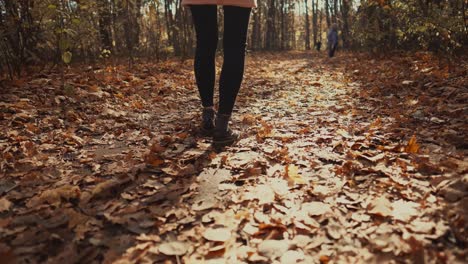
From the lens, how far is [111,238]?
5.12ft

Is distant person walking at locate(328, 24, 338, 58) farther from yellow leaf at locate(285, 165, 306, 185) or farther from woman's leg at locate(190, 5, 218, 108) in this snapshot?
yellow leaf at locate(285, 165, 306, 185)

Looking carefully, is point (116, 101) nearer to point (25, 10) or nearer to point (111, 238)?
point (25, 10)

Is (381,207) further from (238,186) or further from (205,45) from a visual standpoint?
(205,45)

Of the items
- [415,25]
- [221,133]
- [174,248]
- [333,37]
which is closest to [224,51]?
[221,133]

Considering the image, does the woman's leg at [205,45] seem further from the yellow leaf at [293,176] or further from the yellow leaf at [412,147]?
the yellow leaf at [412,147]

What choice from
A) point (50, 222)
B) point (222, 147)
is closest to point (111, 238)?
point (50, 222)

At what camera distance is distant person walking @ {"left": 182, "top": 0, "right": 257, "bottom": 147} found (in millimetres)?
2426

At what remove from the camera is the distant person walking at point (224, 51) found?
2.43 metres

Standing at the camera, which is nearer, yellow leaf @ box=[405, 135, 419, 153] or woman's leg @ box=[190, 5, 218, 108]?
yellow leaf @ box=[405, 135, 419, 153]

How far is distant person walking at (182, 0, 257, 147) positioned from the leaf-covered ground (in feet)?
0.90

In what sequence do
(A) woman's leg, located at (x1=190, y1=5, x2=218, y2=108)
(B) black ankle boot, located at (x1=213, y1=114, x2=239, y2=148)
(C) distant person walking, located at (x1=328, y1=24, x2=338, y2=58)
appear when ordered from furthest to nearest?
(C) distant person walking, located at (x1=328, y1=24, x2=338, y2=58), (B) black ankle boot, located at (x1=213, y1=114, x2=239, y2=148), (A) woman's leg, located at (x1=190, y1=5, x2=218, y2=108)

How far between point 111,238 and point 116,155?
118 cm

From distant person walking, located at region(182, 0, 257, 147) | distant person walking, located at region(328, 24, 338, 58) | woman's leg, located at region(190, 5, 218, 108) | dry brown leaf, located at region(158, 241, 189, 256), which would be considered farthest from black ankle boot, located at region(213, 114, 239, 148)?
distant person walking, located at region(328, 24, 338, 58)

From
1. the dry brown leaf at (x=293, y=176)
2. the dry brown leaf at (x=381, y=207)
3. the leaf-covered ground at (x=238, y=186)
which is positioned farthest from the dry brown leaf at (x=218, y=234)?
the dry brown leaf at (x=381, y=207)
